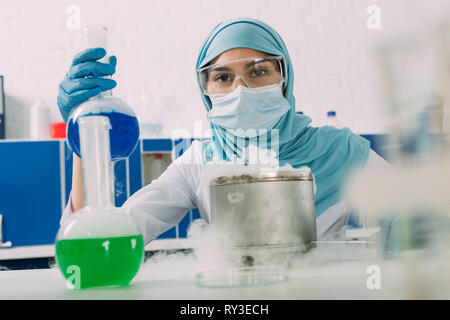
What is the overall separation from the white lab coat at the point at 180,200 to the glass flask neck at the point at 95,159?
681 millimetres

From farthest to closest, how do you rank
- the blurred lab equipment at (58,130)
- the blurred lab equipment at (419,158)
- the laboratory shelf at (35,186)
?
the blurred lab equipment at (58,130) < the laboratory shelf at (35,186) < the blurred lab equipment at (419,158)

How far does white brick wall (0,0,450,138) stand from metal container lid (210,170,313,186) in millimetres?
2147

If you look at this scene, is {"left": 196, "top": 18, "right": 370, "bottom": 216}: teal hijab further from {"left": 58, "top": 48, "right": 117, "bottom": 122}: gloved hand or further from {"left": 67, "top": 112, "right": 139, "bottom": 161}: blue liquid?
{"left": 67, "top": 112, "right": 139, "bottom": 161}: blue liquid

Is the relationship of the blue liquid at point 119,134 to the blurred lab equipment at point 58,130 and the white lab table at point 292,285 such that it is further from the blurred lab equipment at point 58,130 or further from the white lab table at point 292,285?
the blurred lab equipment at point 58,130

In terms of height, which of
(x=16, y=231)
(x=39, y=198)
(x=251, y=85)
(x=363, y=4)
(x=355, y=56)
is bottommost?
(x=16, y=231)

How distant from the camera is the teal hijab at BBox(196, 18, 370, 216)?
4.38 ft

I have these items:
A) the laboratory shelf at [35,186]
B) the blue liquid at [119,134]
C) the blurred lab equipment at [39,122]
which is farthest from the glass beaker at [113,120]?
the blurred lab equipment at [39,122]

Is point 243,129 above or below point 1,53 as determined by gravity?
below

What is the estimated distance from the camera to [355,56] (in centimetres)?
295

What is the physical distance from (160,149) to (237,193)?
1.87 m

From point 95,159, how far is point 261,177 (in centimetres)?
19

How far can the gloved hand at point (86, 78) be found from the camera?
0.76 meters
